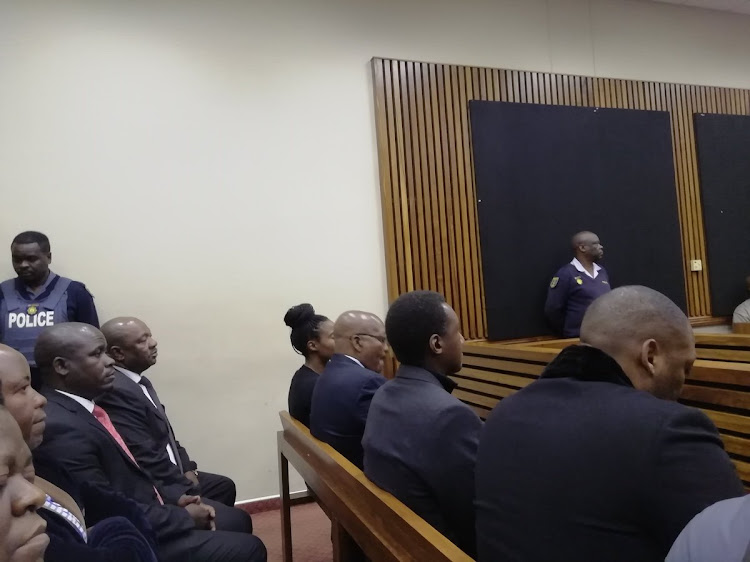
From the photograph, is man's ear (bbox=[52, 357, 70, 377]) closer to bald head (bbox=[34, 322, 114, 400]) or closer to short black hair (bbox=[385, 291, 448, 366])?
bald head (bbox=[34, 322, 114, 400])

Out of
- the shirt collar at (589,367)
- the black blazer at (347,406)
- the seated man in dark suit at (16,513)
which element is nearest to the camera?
the seated man in dark suit at (16,513)

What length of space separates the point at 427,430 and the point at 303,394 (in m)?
1.57

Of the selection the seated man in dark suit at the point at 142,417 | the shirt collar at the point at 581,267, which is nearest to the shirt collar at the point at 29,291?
the seated man in dark suit at the point at 142,417

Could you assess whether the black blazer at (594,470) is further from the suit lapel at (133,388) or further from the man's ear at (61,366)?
the suit lapel at (133,388)

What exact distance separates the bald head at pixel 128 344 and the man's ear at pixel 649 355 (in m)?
2.35

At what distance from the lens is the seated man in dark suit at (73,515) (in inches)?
50.7

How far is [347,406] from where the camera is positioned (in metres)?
2.27

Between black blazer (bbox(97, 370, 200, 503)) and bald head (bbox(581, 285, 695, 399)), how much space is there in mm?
1839

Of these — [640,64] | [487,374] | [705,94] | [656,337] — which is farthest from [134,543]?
[705,94]

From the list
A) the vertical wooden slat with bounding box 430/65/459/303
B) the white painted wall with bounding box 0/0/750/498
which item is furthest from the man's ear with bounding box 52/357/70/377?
the vertical wooden slat with bounding box 430/65/459/303

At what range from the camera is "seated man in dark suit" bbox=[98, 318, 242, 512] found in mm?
2326

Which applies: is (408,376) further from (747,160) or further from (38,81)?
(747,160)

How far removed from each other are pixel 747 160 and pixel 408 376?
5.53 m

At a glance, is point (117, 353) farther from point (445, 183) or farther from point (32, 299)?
point (445, 183)
